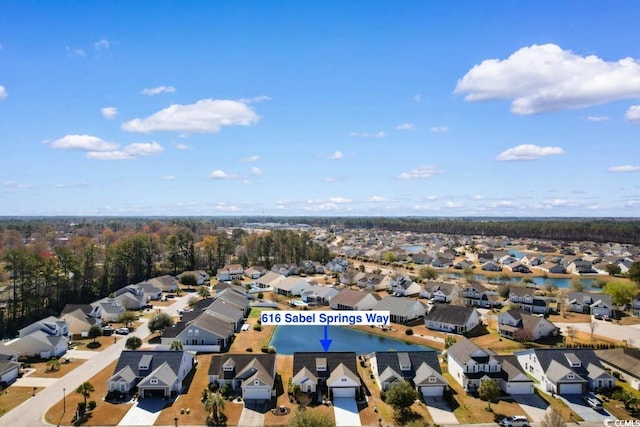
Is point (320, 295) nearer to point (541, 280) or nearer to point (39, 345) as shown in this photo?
point (39, 345)

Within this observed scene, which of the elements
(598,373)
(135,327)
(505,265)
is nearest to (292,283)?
(135,327)

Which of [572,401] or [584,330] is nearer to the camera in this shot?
[572,401]

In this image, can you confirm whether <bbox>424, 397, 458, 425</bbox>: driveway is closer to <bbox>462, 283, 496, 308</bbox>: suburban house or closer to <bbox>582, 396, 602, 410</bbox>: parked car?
<bbox>582, 396, 602, 410</bbox>: parked car

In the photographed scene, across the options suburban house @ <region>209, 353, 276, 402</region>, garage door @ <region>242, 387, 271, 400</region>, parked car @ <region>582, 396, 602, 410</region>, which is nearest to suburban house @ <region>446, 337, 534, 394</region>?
parked car @ <region>582, 396, 602, 410</region>

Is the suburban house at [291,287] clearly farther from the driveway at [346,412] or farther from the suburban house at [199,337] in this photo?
the driveway at [346,412]

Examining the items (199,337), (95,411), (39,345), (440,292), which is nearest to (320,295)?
(440,292)

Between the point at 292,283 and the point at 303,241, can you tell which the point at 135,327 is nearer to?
the point at 292,283
